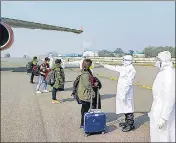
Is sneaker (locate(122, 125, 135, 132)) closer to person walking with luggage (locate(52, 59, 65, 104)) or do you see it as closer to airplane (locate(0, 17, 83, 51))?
person walking with luggage (locate(52, 59, 65, 104))

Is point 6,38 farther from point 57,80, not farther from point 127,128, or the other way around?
point 127,128

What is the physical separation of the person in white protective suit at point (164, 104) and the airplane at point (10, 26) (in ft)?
17.1

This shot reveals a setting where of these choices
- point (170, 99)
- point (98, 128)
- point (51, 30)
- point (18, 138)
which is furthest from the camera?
point (51, 30)

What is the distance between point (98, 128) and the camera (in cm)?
577

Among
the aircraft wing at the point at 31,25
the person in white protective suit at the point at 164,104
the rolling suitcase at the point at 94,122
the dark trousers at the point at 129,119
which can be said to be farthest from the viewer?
the aircraft wing at the point at 31,25

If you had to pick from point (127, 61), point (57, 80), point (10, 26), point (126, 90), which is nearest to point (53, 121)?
point (126, 90)

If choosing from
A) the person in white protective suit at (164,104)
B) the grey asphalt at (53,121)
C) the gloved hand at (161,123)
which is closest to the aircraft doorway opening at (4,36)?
the grey asphalt at (53,121)

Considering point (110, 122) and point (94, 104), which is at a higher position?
point (94, 104)

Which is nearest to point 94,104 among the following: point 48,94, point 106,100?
point 106,100

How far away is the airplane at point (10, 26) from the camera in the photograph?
9.26 meters

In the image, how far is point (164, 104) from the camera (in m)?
4.11

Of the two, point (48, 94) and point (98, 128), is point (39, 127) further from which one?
point (48, 94)

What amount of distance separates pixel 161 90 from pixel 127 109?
6.11 feet

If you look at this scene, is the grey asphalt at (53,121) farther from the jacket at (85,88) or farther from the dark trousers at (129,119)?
the jacket at (85,88)
